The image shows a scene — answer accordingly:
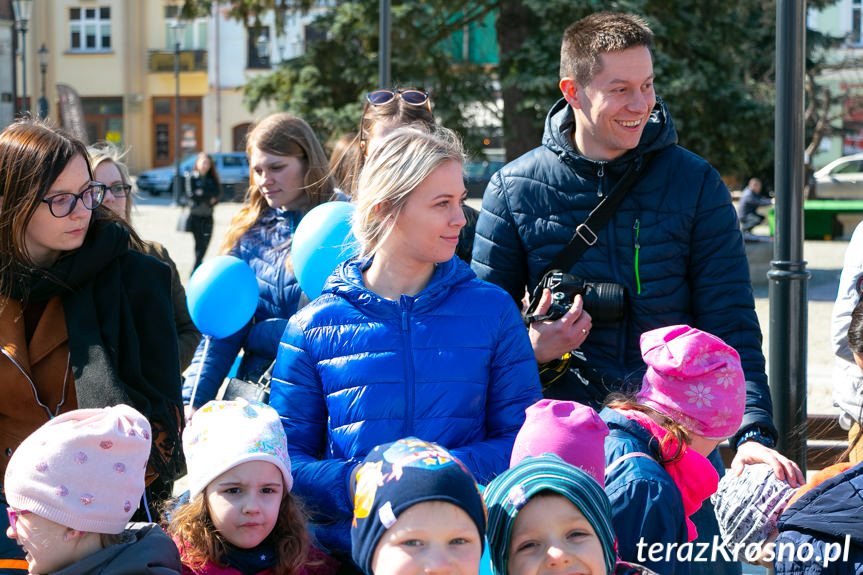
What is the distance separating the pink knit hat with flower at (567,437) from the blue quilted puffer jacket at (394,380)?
0.87ft

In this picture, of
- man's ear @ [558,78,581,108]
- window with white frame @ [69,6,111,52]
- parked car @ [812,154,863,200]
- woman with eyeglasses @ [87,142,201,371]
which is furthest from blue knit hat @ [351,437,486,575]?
window with white frame @ [69,6,111,52]

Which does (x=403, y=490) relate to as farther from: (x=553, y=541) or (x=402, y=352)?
(x=402, y=352)

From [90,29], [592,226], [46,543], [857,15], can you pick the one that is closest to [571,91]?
[592,226]

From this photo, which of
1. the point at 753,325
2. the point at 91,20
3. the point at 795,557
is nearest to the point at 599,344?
the point at 753,325

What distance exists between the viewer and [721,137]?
16.1m

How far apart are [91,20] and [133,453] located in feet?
167

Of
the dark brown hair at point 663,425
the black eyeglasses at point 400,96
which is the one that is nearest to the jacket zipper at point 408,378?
the dark brown hair at point 663,425

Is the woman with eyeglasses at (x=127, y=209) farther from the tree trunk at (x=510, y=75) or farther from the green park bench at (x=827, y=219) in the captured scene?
the green park bench at (x=827, y=219)

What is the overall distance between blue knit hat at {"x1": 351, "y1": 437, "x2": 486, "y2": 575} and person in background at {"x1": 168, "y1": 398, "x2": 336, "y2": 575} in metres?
0.44

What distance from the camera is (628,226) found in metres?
3.52

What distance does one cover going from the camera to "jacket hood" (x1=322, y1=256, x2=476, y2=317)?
298cm

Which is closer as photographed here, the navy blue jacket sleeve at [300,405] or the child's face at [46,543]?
the child's face at [46,543]

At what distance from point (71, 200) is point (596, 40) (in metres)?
1.75

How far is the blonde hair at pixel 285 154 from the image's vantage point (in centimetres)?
458
